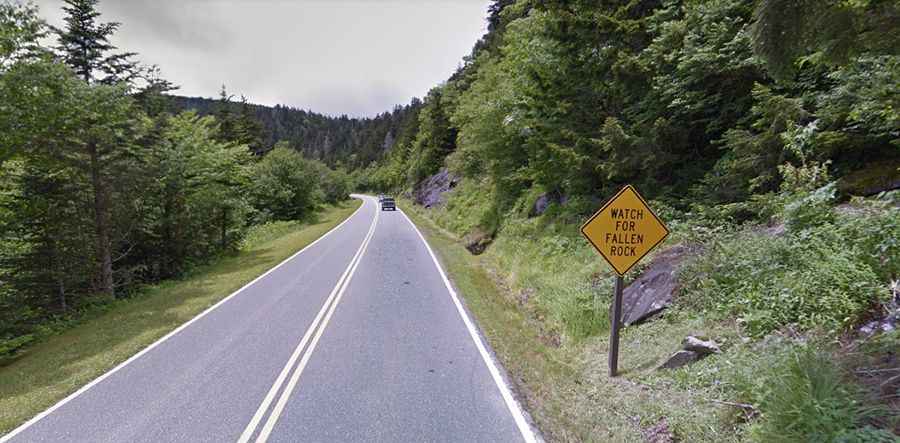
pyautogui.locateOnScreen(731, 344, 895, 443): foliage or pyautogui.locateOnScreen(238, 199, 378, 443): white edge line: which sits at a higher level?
pyautogui.locateOnScreen(731, 344, 895, 443): foliage

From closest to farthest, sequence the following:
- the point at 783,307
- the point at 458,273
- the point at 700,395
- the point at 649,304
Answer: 1. the point at 700,395
2. the point at 783,307
3. the point at 649,304
4. the point at 458,273

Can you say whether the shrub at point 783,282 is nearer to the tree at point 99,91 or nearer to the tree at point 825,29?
the tree at point 825,29

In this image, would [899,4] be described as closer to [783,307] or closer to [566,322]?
[783,307]

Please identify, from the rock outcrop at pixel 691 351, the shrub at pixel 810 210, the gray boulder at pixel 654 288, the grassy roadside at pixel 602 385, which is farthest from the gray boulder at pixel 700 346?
the shrub at pixel 810 210

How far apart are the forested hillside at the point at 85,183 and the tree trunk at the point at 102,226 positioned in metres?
0.03

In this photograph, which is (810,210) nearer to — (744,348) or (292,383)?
(744,348)

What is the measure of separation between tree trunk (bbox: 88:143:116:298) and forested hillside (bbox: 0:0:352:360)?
0.03 m

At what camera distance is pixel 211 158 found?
17.2 m

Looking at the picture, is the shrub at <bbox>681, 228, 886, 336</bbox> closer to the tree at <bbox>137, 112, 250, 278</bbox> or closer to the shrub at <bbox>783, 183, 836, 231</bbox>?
the shrub at <bbox>783, 183, 836, 231</bbox>

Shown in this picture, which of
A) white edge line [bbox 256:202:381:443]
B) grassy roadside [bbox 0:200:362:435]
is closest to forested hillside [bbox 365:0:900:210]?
white edge line [bbox 256:202:381:443]

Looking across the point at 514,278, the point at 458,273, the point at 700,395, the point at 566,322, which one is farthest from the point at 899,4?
the point at 458,273

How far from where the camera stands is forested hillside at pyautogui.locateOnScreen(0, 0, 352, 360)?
9125 millimetres

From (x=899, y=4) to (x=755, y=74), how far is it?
429cm

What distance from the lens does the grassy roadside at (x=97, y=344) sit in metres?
5.05
